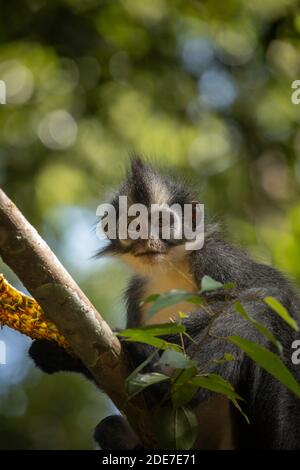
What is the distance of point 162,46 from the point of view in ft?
39.1

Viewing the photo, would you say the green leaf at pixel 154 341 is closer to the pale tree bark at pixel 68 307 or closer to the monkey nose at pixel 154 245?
the pale tree bark at pixel 68 307

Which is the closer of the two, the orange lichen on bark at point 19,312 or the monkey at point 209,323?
the orange lichen on bark at point 19,312

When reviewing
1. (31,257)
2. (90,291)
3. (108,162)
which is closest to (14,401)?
(90,291)

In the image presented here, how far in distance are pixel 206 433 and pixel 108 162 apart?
6.13 m

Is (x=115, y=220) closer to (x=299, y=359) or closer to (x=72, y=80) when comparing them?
(x=299, y=359)

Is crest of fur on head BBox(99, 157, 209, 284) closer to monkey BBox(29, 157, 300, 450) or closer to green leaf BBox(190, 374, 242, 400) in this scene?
monkey BBox(29, 157, 300, 450)

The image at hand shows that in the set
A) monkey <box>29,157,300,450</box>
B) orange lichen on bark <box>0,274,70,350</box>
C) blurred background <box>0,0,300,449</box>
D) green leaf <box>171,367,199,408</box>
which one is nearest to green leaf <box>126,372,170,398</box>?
green leaf <box>171,367,199,408</box>

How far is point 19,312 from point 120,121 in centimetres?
730

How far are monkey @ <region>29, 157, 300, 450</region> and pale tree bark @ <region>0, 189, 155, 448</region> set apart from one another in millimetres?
154

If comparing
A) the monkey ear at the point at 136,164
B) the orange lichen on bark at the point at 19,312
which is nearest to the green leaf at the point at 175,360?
the orange lichen on bark at the point at 19,312

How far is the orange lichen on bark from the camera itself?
16.4 feet

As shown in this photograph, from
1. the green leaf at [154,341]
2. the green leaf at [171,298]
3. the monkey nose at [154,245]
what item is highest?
the monkey nose at [154,245]

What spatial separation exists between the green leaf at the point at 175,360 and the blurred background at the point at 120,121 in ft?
21.7

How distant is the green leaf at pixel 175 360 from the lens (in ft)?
13.2
